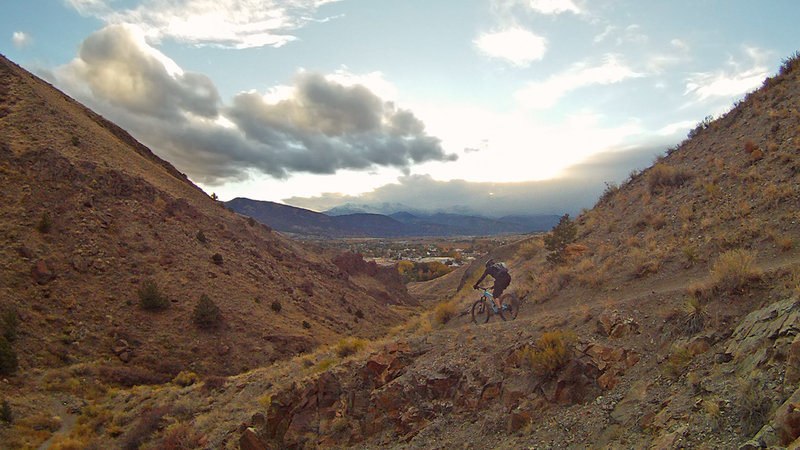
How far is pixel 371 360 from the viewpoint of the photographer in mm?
11305

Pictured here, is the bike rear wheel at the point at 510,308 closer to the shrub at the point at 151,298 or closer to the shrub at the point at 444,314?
the shrub at the point at 444,314

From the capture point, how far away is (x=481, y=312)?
14891 millimetres

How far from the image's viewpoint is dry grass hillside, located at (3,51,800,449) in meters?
5.64

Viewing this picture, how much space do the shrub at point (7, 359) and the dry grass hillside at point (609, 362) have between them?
5.54 ft

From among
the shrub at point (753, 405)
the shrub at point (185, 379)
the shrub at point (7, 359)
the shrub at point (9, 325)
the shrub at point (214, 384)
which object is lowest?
the shrub at point (185, 379)

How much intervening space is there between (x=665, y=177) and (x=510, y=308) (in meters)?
11.1

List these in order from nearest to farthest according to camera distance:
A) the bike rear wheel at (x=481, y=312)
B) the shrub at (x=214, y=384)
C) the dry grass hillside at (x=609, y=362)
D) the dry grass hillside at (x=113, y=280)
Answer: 1. the dry grass hillside at (x=609, y=362)
2. the bike rear wheel at (x=481, y=312)
3. the shrub at (x=214, y=384)
4. the dry grass hillside at (x=113, y=280)

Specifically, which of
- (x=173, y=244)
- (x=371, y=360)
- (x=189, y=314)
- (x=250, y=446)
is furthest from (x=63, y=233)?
(x=371, y=360)

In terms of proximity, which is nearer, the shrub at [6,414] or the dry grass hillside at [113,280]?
the shrub at [6,414]

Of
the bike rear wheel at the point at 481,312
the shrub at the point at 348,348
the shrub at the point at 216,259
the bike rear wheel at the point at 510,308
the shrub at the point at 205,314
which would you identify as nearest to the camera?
the bike rear wheel at the point at 510,308

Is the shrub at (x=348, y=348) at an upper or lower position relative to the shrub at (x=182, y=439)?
upper

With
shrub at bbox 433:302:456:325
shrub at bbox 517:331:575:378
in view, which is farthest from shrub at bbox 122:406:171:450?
shrub at bbox 517:331:575:378

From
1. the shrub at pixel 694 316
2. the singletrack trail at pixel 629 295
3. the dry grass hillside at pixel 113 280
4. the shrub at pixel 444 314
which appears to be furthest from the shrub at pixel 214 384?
the shrub at pixel 694 316

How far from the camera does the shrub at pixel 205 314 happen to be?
24.7 metres
